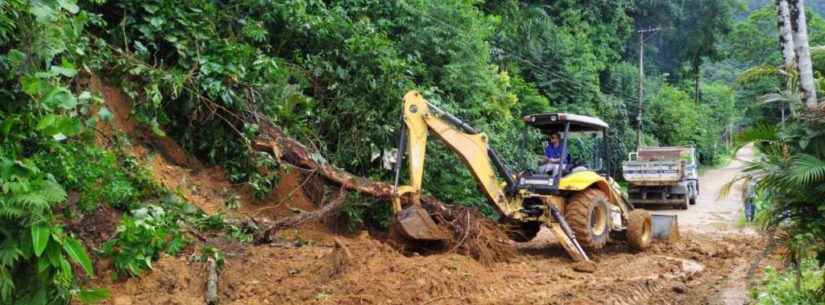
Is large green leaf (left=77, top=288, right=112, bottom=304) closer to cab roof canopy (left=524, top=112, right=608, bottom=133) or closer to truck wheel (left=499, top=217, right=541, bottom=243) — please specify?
truck wheel (left=499, top=217, right=541, bottom=243)

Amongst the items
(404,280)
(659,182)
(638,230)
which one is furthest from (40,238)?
(659,182)

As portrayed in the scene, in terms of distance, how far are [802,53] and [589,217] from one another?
336 centimetres

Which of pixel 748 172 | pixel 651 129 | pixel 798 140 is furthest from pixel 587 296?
pixel 651 129

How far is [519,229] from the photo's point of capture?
9820 mm

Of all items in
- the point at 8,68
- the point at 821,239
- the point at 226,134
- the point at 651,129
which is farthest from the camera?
the point at 651,129

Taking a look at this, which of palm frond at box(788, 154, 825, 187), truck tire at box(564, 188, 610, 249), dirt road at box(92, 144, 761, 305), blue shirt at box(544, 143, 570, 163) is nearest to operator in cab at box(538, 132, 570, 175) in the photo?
blue shirt at box(544, 143, 570, 163)

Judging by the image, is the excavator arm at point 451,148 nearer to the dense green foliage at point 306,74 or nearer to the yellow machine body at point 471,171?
the yellow machine body at point 471,171

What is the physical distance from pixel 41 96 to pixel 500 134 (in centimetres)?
1065

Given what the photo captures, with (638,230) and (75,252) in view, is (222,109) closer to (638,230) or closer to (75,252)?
(75,252)

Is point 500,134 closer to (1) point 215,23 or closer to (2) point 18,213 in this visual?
(1) point 215,23

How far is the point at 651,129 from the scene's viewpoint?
37.4m

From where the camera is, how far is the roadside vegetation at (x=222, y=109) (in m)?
4.32

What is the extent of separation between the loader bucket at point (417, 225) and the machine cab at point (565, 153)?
6.16 feet

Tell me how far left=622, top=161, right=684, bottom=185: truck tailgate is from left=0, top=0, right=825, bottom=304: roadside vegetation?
4896 millimetres
